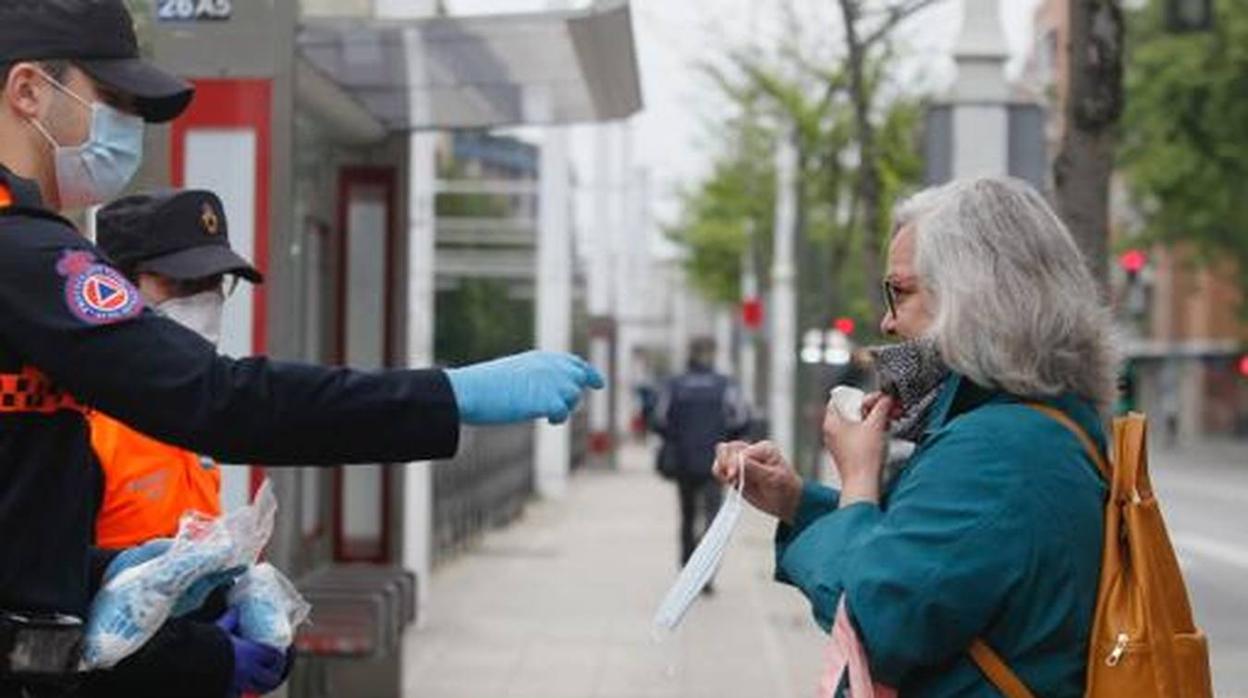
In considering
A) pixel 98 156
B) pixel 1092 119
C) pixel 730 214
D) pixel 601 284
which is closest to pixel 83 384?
pixel 98 156

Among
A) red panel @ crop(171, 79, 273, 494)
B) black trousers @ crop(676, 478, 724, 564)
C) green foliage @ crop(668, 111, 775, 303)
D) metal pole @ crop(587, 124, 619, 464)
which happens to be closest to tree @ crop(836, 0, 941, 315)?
black trousers @ crop(676, 478, 724, 564)

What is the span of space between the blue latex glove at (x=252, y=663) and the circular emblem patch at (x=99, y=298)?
73 centimetres

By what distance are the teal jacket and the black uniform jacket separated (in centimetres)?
69

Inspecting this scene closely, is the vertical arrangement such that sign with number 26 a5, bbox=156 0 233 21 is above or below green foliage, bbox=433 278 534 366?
above

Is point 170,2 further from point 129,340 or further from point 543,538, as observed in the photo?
point 543,538

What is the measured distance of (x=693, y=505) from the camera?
14789 mm

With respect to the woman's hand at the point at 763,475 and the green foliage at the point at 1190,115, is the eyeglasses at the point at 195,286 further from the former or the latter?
the green foliage at the point at 1190,115

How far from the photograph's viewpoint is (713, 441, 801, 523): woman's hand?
10.4ft

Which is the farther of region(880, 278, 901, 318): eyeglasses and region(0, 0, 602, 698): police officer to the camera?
region(880, 278, 901, 318): eyeglasses

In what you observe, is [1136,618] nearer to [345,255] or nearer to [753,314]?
[345,255]

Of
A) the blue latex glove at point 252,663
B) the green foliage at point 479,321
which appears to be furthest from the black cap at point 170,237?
the green foliage at point 479,321

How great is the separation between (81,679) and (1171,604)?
1475mm

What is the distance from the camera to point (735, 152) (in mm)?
31391

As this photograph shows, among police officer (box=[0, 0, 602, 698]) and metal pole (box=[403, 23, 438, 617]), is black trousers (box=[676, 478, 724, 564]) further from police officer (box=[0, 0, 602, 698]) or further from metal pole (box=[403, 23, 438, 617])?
police officer (box=[0, 0, 602, 698])
